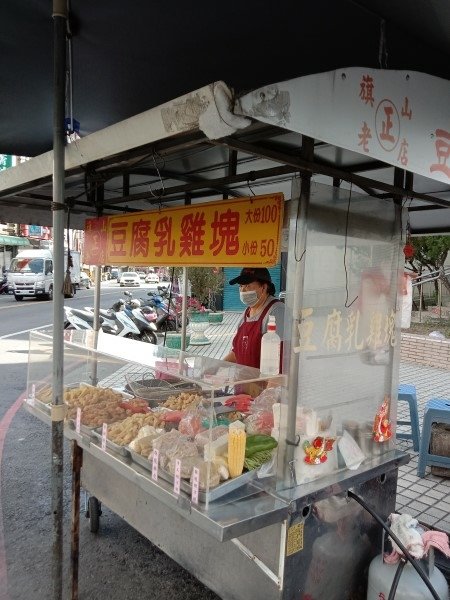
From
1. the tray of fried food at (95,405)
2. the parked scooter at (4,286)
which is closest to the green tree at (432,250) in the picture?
the tray of fried food at (95,405)

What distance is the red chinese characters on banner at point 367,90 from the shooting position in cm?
180

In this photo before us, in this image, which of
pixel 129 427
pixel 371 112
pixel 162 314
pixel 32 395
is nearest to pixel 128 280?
pixel 162 314

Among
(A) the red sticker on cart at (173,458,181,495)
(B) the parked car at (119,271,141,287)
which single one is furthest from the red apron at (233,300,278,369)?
(B) the parked car at (119,271,141,287)

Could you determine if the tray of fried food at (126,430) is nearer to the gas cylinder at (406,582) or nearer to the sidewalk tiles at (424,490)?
the gas cylinder at (406,582)

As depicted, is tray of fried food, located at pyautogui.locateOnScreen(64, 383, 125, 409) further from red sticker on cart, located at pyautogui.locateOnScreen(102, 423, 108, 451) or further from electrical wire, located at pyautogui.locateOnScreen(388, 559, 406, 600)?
electrical wire, located at pyautogui.locateOnScreen(388, 559, 406, 600)

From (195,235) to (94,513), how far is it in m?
2.31

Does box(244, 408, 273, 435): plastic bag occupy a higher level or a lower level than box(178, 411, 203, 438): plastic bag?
higher

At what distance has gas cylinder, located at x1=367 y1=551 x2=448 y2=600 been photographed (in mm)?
2168

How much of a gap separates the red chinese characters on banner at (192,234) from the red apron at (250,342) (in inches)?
33.6

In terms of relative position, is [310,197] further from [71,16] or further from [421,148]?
[71,16]

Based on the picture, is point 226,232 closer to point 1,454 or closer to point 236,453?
point 236,453

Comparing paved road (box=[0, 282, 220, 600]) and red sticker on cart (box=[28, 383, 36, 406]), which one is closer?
paved road (box=[0, 282, 220, 600])

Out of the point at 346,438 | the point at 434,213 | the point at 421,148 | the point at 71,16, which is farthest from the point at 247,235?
the point at 434,213

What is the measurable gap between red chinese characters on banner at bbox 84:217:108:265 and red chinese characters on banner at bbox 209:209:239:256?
145cm
